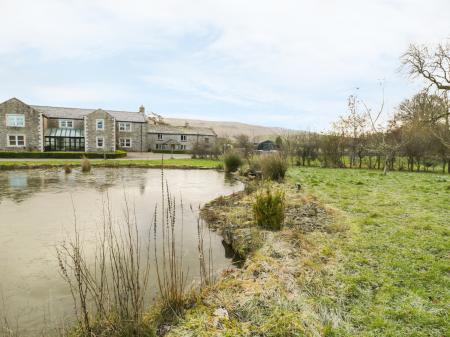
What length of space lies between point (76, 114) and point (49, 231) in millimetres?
39464

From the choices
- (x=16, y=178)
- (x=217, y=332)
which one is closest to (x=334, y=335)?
(x=217, y=332)

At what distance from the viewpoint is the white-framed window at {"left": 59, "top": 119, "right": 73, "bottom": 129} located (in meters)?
40.3

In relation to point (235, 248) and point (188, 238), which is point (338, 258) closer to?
point (235, 248)

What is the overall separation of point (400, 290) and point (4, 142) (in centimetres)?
4348

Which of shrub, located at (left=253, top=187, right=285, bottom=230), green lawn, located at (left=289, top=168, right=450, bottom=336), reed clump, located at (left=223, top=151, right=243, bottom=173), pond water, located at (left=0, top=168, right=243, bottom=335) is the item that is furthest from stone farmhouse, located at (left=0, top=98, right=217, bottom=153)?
green lawn, located at (left=289, top=168, right=450, bottom=336)

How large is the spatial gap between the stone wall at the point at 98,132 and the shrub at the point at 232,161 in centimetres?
2429

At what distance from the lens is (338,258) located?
479 cm

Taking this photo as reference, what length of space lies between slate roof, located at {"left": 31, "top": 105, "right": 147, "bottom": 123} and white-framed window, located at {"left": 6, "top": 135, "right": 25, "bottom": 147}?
516cm

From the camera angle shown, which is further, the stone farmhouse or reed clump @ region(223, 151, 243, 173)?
the stone farmhouse

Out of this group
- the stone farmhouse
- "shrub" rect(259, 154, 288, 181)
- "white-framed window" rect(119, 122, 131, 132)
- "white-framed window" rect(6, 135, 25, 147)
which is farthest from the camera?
"white-framed window" rect(119, 122, 131, 132)

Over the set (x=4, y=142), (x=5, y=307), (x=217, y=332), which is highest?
(x=4, y=142)

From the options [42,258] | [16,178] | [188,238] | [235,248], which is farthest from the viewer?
[16,178]

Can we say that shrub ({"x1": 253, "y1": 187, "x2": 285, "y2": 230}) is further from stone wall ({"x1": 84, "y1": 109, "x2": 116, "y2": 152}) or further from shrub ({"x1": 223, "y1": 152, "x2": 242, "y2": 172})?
stone wall ({"x1": 84, "y1": 109, "x2": 116, "y2": 152})

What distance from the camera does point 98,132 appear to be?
39.4 metres
